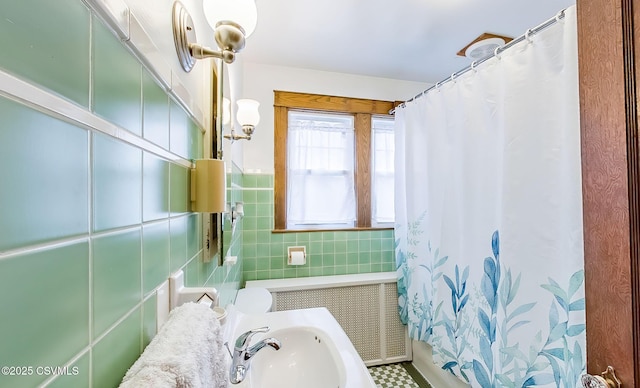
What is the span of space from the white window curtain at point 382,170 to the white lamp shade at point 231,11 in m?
1.82

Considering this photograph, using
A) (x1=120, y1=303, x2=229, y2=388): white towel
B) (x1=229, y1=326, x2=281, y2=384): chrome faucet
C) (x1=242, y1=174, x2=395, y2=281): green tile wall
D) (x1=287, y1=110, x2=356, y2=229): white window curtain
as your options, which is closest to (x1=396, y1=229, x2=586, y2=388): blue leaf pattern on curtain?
(x1=242, y1=174, x2=395, y2=281): green tile wall

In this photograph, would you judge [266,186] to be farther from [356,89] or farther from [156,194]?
[156,194]

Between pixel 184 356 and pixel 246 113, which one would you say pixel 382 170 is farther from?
pixel 184 356

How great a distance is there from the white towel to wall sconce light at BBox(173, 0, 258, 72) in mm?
556

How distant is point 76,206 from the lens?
0.28m

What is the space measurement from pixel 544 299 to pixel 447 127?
970 millimetres

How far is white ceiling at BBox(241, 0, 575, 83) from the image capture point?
1.49 meters

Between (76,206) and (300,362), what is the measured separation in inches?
34.4

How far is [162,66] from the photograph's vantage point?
50 centimetres

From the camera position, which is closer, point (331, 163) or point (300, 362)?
point (300, 362)

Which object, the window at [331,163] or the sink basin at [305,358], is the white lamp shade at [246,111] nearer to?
the window at [331,163]

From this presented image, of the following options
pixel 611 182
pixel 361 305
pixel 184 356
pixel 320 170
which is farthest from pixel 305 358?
pixel 320 170

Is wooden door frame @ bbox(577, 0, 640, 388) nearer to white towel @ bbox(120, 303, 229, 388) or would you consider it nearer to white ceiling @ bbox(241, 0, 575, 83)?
white towel @ bbox(120, 303, 229, 388)

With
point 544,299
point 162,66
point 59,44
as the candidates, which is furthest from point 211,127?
point 544,299
